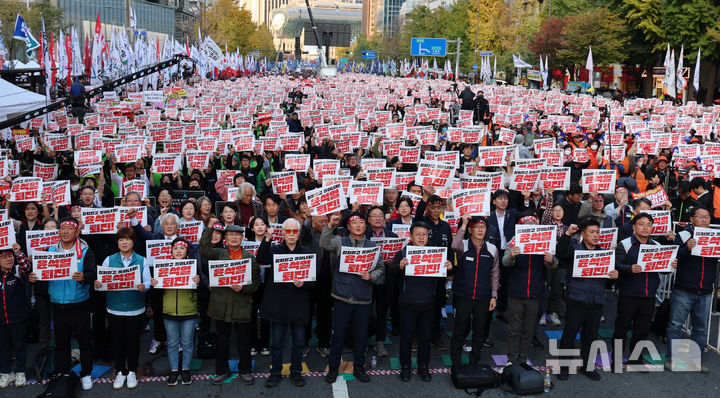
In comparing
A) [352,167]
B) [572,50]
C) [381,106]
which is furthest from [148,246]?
[572,50]

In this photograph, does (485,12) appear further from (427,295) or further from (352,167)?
(427,295)

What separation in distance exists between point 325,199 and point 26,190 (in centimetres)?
443

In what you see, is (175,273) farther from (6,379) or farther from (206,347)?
(6,379)

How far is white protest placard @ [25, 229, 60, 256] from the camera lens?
8164mm

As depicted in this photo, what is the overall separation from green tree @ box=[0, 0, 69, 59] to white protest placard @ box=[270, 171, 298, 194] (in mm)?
47894

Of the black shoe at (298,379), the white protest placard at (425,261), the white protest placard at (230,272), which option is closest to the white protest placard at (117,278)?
the white protest placard at (230,272)

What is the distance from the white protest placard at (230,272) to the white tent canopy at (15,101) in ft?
41.4

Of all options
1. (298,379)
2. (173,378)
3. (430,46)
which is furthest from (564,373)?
(430,46)

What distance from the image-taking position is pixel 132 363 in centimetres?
775

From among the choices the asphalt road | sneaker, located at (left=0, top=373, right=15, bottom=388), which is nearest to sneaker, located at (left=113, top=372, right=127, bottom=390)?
the asphalt road

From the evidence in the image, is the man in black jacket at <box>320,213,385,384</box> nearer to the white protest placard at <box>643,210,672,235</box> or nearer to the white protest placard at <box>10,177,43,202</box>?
the white protest placard at <box>643,210,672,235</box>

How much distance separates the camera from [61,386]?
23.9 ft

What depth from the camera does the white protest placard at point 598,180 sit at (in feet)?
35.2

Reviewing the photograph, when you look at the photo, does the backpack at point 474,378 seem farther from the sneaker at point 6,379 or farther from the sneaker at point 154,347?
the sneaker at point 6,379
